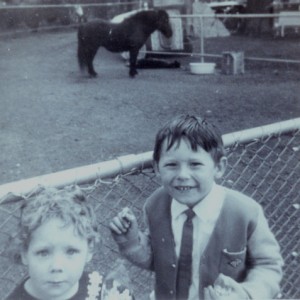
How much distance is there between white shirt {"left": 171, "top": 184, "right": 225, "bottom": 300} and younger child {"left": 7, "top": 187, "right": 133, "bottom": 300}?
0.35 meters

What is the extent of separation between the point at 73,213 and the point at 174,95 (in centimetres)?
753

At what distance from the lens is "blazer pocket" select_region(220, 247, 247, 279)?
2082 millimetres

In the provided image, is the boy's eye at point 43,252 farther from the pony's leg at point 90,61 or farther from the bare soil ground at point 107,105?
the pony's leg at point 90,61

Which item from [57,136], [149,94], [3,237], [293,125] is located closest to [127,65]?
[149,94]

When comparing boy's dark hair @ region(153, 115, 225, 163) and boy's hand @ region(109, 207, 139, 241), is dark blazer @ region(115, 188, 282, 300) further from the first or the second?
boy's dark hair @ region(153, 115, 225, 163)

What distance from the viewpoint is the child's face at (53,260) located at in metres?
1.75

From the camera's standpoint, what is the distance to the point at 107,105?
874cm

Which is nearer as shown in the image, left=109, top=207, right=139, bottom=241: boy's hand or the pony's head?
left=109, top=207, right=139, bottom=241: boy's hand

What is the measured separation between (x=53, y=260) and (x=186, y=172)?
56 centimetres

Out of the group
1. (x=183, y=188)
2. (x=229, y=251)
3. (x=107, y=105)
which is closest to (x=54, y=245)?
(x=183, y=188)

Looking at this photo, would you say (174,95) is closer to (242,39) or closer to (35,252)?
(35,252)

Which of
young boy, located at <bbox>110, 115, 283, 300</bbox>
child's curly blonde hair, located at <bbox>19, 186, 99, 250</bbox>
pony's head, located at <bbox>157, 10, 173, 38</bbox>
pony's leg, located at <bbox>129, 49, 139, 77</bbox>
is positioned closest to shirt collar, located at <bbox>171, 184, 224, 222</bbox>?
young boy, located at <bbox>110, 115, 283, 300</bbox>

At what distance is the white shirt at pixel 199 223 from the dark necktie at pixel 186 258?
0.5 inches

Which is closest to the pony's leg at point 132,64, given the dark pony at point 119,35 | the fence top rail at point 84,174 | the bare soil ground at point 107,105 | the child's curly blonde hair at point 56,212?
the dark pony at point 119,35
